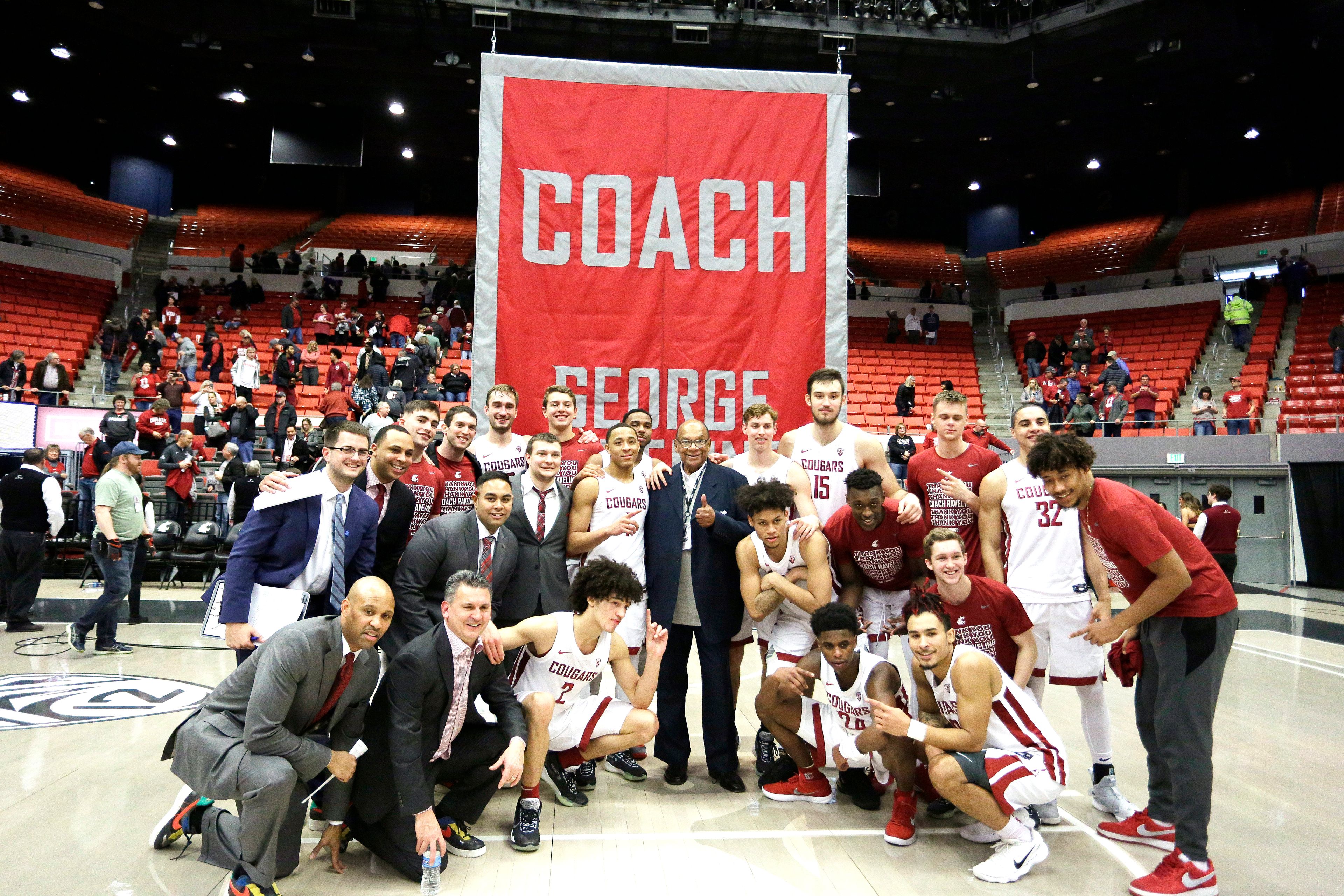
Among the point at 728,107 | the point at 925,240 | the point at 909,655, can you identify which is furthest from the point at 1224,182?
the point at 909,655

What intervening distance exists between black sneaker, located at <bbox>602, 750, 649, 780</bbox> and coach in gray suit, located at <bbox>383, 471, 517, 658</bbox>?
1265 millimetres

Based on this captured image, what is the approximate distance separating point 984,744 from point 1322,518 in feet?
42.7

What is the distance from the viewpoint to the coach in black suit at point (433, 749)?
3.22 m

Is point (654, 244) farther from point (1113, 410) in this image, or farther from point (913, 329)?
point (913, 329)

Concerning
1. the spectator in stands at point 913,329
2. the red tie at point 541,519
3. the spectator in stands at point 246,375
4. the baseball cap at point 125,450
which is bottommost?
the red tie at point 541,519

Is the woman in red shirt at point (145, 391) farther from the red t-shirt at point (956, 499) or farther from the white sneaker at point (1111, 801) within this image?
the white sneaker at point (1111, 801)

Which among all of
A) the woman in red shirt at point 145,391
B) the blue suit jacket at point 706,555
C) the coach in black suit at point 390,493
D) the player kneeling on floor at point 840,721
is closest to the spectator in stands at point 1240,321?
the player kneeling on floor at point 840,721

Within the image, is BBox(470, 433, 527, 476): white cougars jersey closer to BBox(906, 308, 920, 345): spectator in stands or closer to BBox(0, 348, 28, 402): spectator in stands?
BBox(0, 348, 28, 402): spectator in stands

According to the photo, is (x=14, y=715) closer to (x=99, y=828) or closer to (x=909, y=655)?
(x=99, y=828)

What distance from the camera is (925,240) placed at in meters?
27.8

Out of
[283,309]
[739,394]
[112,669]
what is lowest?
[112,669]

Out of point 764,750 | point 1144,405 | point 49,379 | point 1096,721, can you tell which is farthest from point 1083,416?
point 49,379

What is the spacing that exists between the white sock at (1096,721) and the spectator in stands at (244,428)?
10966mm

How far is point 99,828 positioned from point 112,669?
3461 millimetres
